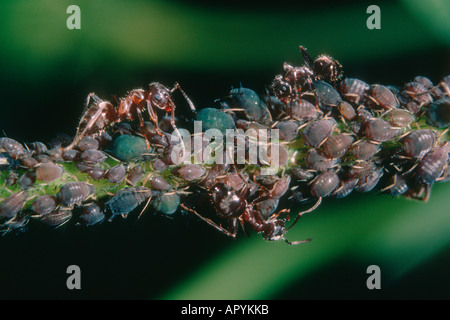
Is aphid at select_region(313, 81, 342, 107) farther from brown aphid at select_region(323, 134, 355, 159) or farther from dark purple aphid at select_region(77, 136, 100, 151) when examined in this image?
dark purple aphid at select_region(77, 136, 100, 151)

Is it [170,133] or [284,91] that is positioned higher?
[284,91]

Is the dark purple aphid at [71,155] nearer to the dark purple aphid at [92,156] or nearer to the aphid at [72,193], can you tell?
the dark purple aphid at [92,156]

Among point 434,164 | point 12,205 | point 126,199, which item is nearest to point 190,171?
point 126,199

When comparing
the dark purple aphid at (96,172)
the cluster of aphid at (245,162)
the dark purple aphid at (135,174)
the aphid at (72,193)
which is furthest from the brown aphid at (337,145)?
the aphid at (72,193)

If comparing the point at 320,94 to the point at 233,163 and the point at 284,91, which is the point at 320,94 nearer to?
the point at 284,91

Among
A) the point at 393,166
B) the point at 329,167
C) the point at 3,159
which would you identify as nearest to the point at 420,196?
the point at 393,166

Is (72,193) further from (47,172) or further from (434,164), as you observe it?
(434,164)
